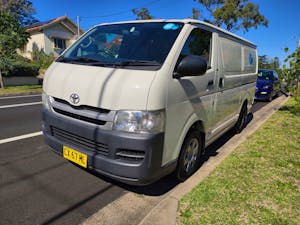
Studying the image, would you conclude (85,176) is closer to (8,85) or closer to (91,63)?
(91,63)

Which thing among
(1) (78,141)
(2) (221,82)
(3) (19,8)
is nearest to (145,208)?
(1) (78,141)

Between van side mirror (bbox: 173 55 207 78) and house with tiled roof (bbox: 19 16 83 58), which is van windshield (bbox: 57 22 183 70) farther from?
house with tiled roof (bbox: 19 16 83 58)

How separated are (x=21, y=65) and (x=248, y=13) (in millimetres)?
21374

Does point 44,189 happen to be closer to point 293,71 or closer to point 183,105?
point 183,105

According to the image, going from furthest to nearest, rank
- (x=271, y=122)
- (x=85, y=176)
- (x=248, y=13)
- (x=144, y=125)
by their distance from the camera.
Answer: (x=248, y=13) → (x=271, y=122) → (x=85, y=176) → (x=144, y=125)

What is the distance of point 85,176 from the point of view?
3170 millimetres

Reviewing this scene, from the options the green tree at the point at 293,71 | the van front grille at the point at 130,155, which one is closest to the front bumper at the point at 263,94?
the green tree at the point at 293,71

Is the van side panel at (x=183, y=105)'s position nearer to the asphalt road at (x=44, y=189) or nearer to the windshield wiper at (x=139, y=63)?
the windshield wiper at (x=139, y=63)

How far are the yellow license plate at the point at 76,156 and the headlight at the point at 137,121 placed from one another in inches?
23.7

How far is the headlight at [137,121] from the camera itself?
2201mm

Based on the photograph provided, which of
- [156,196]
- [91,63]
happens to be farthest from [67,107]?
[156,196]

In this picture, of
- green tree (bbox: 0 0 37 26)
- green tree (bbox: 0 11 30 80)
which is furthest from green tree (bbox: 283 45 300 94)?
green tree (bbox: 0 0 37 26)

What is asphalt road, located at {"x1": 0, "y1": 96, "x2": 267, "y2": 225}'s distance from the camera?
7.91 feet

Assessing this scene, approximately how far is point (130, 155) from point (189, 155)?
115 cm
